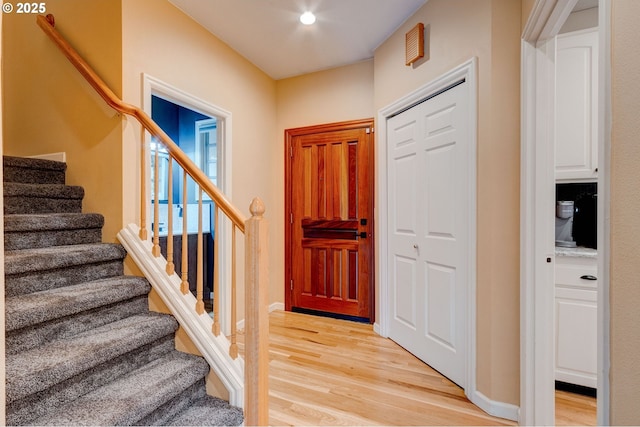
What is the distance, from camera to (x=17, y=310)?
138 centimetres

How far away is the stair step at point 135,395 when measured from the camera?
1.26 meters

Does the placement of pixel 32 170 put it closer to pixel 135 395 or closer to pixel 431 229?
pixel 135 395

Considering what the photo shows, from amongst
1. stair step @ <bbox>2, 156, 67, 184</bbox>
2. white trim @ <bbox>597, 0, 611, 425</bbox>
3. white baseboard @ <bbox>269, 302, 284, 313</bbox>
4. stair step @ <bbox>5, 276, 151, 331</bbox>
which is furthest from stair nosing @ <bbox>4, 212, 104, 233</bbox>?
white trim @ <bbox>597, 0, 611, 425</bbox>

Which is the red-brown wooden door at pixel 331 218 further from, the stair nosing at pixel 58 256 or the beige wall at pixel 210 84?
the stair nosing at pixel 58 256

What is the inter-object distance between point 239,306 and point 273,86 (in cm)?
247

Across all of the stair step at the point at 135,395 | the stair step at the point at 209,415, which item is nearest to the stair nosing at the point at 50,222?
the stair step at the point at 135,395

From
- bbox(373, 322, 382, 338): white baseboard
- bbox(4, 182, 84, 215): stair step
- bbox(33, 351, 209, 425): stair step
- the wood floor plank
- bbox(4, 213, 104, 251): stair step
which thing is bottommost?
the wood floor plank

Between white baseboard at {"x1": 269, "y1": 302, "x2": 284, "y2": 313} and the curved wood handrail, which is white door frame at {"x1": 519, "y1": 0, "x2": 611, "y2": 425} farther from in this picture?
white baseboard at {"x1": 269, "y1": 302, "x2": 284, "y2": 313}

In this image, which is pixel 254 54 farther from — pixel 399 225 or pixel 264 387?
pixel 264 387

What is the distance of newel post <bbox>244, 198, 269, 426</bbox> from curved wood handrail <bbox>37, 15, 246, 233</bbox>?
0.77ft

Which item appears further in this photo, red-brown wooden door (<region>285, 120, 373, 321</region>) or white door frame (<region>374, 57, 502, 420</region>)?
red-brown wooden door (<region>285, 120, 373, 321</region>)

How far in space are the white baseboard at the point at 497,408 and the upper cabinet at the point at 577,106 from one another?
148 centimetres

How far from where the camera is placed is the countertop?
1.92 meters

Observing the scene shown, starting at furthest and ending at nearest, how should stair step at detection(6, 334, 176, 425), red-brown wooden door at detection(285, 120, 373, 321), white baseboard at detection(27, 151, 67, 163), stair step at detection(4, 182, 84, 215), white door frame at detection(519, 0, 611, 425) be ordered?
red-brown wooden door at detection(285, 120, 373, 321), white baseboard at detection(27, 151, 67, 163), stair step at detection(4, 182, 84, 215), white door frame at detection(519, 0, 611, 425), stair step at detection(6, 334, 176, 425)
